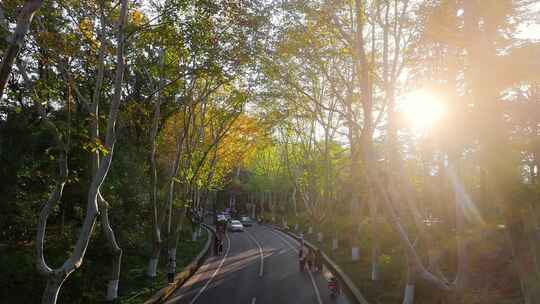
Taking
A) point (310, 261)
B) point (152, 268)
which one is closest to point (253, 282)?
point (310, 261)

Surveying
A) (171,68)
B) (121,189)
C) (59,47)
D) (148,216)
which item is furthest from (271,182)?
(59,47)

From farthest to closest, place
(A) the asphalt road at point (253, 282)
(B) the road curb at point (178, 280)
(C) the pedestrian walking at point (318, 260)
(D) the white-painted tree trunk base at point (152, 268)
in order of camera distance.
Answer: (C) the pedestrian walking at point (318, 260), (D) the white-painted tree trunk base at point (152, 268), (A) the asphalt road at point (253, 282), (B) the road curb at point (178, 280)

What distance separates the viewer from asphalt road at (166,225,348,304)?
15664 mm

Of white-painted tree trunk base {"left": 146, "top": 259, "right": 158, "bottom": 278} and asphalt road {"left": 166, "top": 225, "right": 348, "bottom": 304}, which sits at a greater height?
white-painted tree trunk base {"left": 146, "top": 259, "right": 158, "bottom": 278}

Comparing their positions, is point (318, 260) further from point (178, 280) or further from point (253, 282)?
point (178, 280)

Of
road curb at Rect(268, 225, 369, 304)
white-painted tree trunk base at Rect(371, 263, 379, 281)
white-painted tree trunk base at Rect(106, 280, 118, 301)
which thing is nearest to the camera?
white-painted tree trunk base at Rect(106, 280, 118, 301)

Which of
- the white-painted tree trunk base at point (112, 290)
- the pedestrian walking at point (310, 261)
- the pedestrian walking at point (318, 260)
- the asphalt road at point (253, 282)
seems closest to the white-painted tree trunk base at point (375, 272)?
the asphalt road at point (253, 282)

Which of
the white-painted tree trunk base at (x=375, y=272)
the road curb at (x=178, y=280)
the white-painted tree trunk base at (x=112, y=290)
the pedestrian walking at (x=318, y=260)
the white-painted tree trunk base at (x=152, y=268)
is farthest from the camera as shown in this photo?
the pedestrian walking at (x=318, y=260)

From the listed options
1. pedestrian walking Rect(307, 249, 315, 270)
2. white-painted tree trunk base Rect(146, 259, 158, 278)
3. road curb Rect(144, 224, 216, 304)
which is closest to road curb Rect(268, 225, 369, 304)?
pedestrian walking Rect(307, 249, 315, 270)

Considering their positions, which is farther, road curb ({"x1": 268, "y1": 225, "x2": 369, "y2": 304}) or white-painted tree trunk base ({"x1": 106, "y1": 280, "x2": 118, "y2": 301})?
road curb ({"x1": 268, "y1": 225, "x2": 369, "y2": 304})

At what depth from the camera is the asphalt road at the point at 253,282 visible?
1566cm

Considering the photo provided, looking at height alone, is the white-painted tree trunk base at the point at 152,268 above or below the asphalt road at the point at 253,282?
above

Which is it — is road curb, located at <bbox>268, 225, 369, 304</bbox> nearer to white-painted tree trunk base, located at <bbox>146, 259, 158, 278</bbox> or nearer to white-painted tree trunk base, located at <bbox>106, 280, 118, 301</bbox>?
white-painted tree trunk base, located at <bbox>146, 259, 158, 278</bbox>

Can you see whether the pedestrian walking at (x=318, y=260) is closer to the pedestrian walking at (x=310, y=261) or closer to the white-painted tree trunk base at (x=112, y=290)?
the pedestrian walking at (x=310, y=261)
